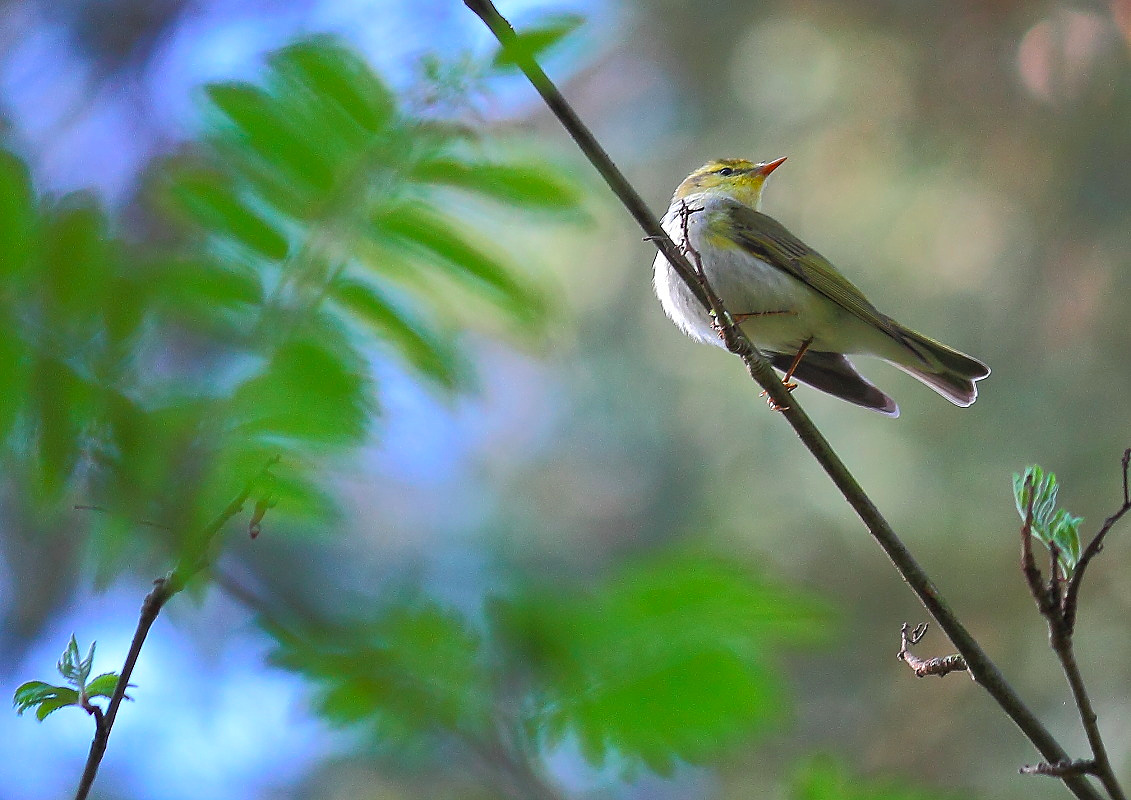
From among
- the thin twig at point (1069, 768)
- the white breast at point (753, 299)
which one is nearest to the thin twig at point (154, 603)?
the thin twig at point (1069, 768)

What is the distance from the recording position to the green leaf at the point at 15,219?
1072mm

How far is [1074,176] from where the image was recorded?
5980 mm

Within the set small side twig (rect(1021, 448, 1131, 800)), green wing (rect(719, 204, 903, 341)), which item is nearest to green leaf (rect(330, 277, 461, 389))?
small side twig (rect(1021, 448, 1131, 800))

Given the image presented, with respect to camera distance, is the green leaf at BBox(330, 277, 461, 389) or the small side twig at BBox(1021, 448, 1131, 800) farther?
the small side twig at BBox(1021, 448, 1131, 800)

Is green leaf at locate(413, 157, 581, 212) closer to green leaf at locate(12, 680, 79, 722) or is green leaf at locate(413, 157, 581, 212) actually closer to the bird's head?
green leaf at locate(12, 680, 79, 722)

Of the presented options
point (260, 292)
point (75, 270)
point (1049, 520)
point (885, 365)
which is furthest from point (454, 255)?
point (885, 365)

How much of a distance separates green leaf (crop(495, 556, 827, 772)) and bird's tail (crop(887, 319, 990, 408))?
328 cm

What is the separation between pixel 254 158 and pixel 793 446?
5.47 metres

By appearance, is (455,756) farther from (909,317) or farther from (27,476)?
(909,317)

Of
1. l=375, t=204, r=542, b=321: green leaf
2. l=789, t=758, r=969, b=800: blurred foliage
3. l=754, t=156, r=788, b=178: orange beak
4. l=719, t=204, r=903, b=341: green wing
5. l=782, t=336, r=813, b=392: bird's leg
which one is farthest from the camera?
l=754, t=156, r=788, b=178: orange beak

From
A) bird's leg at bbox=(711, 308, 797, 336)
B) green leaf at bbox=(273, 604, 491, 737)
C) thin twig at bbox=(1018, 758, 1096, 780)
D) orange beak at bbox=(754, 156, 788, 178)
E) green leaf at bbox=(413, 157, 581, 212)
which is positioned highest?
orange beak at bbox=(754, 156, 788, 178)

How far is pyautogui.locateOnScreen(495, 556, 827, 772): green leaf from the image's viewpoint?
2.71 ft

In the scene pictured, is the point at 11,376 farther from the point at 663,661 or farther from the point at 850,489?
the point at 850,489

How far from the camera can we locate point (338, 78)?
1138 millimetres
